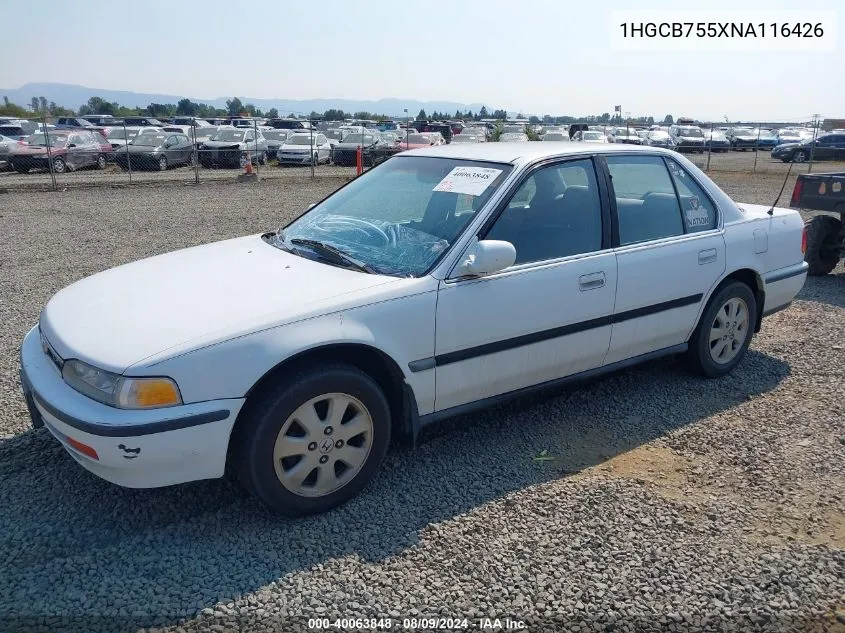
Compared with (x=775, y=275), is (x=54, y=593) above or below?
below

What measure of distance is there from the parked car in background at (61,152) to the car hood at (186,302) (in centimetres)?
1803

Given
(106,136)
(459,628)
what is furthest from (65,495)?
(106,136)

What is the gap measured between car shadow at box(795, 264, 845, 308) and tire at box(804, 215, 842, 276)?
143 mm

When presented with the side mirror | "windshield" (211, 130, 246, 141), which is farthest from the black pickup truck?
"windshield" (211, 130, 246, 141)

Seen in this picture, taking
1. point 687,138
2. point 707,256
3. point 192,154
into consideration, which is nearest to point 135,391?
point 707,256

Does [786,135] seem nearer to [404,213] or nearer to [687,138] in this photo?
[687,138]

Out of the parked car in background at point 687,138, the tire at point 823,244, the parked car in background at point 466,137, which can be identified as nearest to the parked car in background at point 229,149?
the parked car in background at point 466,137

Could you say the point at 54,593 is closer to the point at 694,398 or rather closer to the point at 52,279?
the point at 694,398

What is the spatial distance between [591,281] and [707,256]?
1.10 m

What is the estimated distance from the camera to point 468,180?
3.93 meters

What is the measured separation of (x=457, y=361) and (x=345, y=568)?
1123mm

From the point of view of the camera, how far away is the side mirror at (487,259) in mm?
3422

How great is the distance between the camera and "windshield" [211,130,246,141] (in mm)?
23984

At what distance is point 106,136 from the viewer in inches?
972
